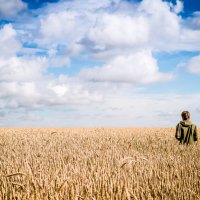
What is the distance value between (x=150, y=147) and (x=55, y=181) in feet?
18.7

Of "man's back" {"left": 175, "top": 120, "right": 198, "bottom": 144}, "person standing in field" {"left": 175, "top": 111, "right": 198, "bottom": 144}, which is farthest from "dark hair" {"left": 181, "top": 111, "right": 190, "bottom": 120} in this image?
"man's back" {"left": 175, "top": 120, "right": 198, "bottom": 144}

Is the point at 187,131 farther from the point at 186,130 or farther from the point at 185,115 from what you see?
the point at 185,115

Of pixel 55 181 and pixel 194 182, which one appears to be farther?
pixel 194 182

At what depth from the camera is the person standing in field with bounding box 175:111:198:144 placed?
8203 millimetres

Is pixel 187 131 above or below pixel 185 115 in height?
below

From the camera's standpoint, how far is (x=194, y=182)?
13.4ft

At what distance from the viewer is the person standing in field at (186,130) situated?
323 inches

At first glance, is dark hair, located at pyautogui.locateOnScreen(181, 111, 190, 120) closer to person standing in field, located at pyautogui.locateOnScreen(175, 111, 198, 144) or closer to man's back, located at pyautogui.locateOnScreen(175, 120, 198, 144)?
person standing in field, located at pyautogui.locateOnScreen(175, 111, 198, 144)

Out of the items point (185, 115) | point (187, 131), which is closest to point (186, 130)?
point (187, 131)

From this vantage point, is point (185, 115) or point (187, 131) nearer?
point (185, 115)

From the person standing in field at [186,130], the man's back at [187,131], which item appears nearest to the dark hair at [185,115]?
the person standing in field at [186,130]

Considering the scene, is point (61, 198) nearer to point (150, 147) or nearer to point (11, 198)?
point (11, 198)

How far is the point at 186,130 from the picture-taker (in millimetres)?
8328

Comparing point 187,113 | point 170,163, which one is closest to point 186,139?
Answer: point 187,113
